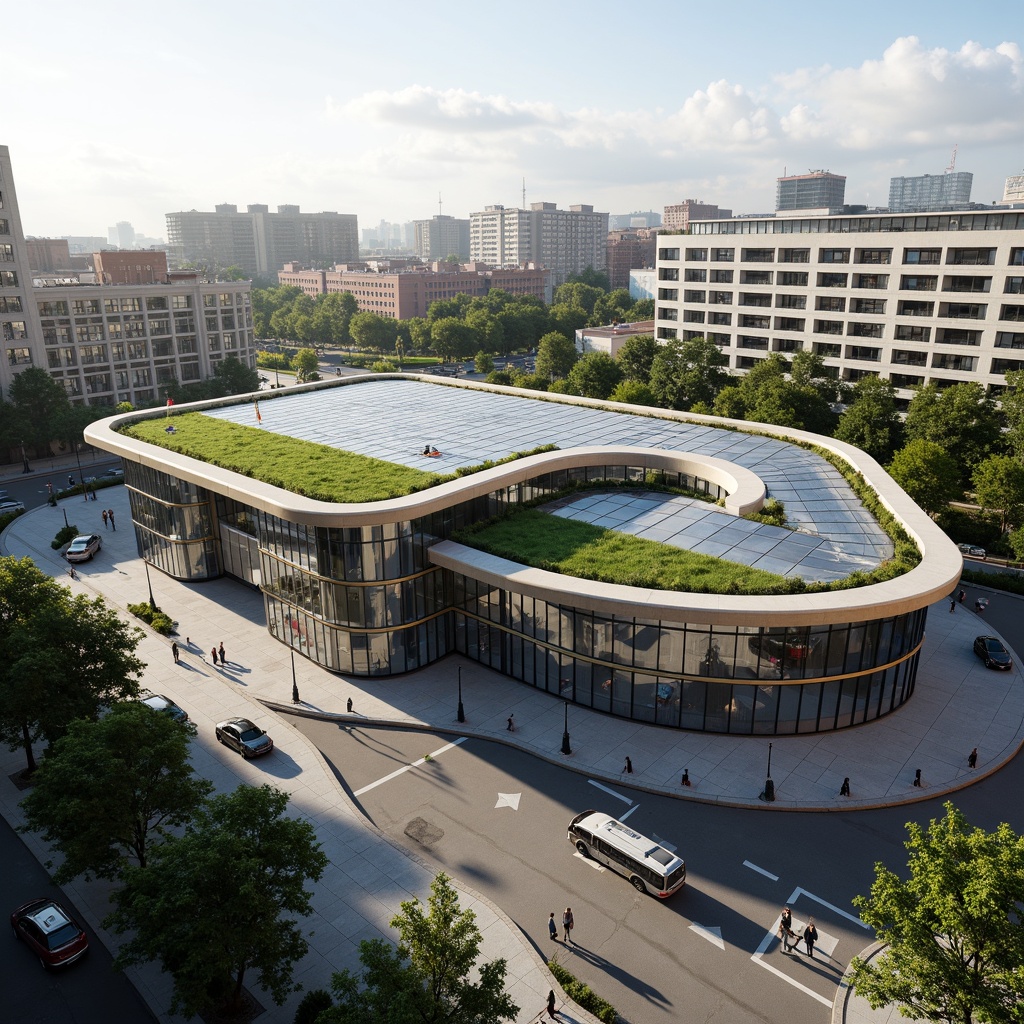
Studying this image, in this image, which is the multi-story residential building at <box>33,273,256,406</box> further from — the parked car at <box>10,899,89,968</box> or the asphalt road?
the asphalt road

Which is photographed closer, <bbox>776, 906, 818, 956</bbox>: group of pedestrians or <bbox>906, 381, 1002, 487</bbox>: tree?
<bbox>776, 906, 818, 956</bbox>: group of pedestrians

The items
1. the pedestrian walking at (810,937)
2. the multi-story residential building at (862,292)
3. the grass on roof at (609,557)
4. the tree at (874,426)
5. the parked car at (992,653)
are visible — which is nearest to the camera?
the pedestrian walking at (810,937)

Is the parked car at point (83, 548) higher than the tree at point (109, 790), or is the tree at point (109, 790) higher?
the tree at point (109, 790)

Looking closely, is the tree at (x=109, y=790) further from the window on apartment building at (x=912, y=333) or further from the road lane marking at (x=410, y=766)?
the window on apartment building at (x=912, y=333)

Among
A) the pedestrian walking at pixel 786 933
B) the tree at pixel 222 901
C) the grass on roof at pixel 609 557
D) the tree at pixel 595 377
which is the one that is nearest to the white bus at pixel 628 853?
the pedestrian walking at pixel 786 933

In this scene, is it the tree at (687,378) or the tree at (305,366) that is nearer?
the tree at (687,378)

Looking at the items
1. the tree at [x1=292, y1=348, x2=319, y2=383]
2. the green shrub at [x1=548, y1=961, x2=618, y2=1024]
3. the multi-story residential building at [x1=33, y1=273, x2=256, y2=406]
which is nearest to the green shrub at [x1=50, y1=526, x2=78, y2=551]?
the multi-story residential building at [x1=33, y1=273, x2=256, y2=406]

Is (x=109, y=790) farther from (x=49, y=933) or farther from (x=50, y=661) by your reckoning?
(x=50, y=661)
